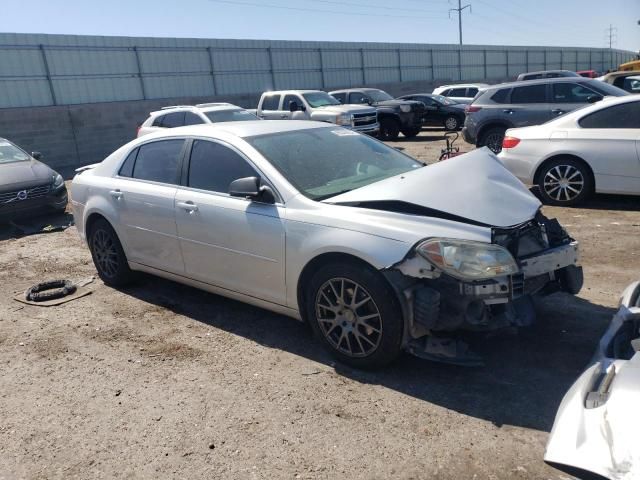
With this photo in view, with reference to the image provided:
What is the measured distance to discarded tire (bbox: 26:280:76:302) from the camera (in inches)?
221

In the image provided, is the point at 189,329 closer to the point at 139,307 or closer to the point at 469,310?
the point at 139,307

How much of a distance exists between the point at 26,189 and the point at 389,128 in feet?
40.6

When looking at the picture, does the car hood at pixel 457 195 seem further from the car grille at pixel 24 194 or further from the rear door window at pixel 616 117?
the car grille at pixel 24 194

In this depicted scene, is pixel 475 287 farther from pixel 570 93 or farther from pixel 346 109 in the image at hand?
pixel 346 109

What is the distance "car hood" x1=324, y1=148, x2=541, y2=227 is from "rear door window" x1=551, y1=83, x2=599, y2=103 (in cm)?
798

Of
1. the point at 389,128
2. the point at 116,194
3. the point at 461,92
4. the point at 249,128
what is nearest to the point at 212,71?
the point at 389,128

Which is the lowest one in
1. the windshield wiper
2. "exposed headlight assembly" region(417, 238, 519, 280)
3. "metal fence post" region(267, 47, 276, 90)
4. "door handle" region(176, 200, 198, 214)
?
"exposed headlight assembly" region(417, 238, 519, 280)

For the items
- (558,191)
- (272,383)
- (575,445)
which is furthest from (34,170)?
(575,445)

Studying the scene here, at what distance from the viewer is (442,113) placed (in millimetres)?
19656

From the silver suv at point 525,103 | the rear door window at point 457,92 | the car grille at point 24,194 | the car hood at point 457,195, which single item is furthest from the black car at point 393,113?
the car hood at point 457,195

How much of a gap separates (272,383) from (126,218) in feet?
7.81

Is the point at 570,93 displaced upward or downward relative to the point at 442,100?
upward

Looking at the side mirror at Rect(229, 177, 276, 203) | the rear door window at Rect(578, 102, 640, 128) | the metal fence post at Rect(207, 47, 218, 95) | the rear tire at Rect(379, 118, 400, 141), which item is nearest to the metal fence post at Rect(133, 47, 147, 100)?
the metal fence post at Rect(207, 47, 218, 95)

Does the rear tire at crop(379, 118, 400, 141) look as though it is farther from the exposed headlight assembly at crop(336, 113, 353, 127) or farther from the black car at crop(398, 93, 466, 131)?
the exposed headlight assembly at crop(336, 113, 353, 127)
